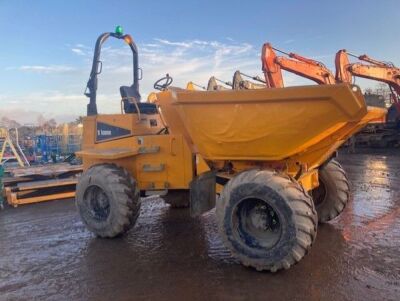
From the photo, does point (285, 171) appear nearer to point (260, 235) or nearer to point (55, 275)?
point (260, 235)

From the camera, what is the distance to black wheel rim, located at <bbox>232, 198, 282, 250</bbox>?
165 inches

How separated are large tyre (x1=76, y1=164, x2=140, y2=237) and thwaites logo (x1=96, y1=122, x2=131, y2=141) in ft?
1.68

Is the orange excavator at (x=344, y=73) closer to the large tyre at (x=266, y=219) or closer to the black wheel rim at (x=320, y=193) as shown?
the black wheel rim at (x=320, y=193)

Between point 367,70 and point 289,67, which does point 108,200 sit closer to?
point 289,67

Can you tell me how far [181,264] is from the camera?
4324mm

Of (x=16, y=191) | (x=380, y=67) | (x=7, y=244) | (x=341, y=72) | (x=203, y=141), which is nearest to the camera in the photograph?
(x=203, y=141)

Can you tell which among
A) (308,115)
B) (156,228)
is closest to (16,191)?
(156,228)

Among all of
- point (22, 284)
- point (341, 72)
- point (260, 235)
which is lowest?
point (22, 284)

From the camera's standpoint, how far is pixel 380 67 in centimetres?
1585

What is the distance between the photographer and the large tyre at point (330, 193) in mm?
5426

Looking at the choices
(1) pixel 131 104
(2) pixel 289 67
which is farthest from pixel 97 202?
(2) pixel 289 67

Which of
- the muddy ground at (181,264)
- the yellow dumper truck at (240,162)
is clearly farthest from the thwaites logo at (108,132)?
the muddy ground at (181,264)

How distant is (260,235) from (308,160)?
1.08 meters

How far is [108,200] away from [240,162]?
190 centimetres
